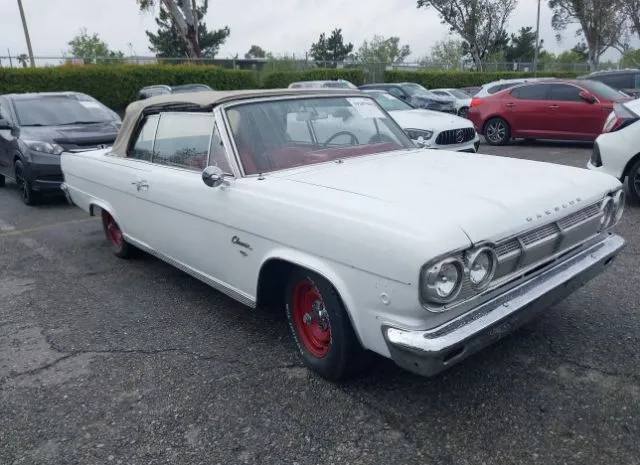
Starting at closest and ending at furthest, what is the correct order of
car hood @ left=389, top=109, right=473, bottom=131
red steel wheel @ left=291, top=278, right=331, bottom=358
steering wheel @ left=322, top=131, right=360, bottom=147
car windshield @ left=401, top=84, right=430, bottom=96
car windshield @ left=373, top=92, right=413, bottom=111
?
red steel wheel @ left=291, top=278, right=331, bottom=358 → steering wheel @ left=322, top=131, right=360, bottom=147 → car hood @ left=389, top=109, right=473, bottom=131 → car windshield @ left=373, top=92, right=413, bottom=111 → car windshield @ left=401, top=84, right=430, bottom=96

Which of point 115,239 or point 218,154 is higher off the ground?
point 218,154

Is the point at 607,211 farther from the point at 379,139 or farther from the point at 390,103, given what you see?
the point at 390,103

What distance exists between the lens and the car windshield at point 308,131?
11.9 ft

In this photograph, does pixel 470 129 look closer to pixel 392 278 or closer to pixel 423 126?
pixel 423 126

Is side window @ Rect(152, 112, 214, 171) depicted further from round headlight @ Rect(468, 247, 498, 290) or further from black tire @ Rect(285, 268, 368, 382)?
round headlight @ Rect(468, 247, 498, 290)

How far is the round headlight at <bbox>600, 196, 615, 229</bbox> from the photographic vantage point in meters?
3.38

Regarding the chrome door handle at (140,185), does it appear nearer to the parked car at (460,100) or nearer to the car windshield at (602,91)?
the car windshield at (602,91)

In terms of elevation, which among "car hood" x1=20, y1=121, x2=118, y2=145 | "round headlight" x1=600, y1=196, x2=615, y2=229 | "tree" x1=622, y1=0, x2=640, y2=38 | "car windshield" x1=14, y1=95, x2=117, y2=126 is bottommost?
"round headlight" x1=600, y1=196, x2=615, y2=229

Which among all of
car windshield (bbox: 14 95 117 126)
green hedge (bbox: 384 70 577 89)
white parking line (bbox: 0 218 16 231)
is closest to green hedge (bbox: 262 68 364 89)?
green hedge (bbox: 384 70 577 89)

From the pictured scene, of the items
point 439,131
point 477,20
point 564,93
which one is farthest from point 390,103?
point 477,20

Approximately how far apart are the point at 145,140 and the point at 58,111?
4.99 metres

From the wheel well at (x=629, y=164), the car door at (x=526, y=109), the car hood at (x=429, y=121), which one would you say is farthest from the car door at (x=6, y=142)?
the car door at (x=526, y=109)

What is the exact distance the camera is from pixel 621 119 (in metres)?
6.57

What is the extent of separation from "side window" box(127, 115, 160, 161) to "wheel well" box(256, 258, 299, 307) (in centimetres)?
178
